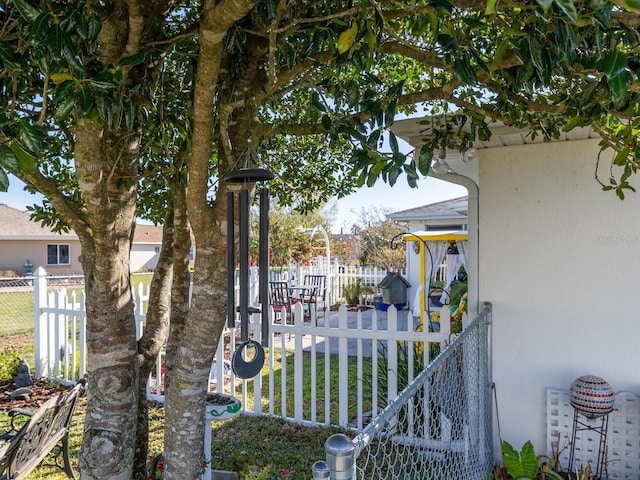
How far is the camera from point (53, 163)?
4.17 m

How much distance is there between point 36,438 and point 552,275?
383 centimetres

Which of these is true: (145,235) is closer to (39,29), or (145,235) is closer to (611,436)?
(611,436)

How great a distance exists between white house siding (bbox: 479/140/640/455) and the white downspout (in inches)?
2.3

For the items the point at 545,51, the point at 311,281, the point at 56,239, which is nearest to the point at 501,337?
the point at 545,51

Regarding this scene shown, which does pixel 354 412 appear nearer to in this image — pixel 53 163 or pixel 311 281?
pixel 53 163

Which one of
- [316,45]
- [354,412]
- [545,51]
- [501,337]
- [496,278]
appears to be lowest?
[354,412]

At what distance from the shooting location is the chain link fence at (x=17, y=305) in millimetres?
10718

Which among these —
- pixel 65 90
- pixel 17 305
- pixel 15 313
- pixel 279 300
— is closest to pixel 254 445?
pixel 65 90

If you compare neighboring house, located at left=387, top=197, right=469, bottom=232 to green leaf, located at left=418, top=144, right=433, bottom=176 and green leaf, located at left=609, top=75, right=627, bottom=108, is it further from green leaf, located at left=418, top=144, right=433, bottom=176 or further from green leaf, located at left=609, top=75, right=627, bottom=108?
green leaf, located at left=609, top=75, right=627, bottom=108

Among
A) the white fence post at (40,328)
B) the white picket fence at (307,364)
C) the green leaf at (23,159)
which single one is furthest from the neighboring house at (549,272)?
the white fence post at (40,328)

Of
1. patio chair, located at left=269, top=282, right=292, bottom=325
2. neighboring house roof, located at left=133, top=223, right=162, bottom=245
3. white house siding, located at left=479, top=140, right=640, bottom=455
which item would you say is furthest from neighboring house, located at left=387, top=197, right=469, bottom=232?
neighboring house roof, located at left=133, top=223, right=162, bottom=245

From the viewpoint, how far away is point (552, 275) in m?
3.48

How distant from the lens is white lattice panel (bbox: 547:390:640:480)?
3.24 meters

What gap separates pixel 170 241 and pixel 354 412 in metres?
2.91
